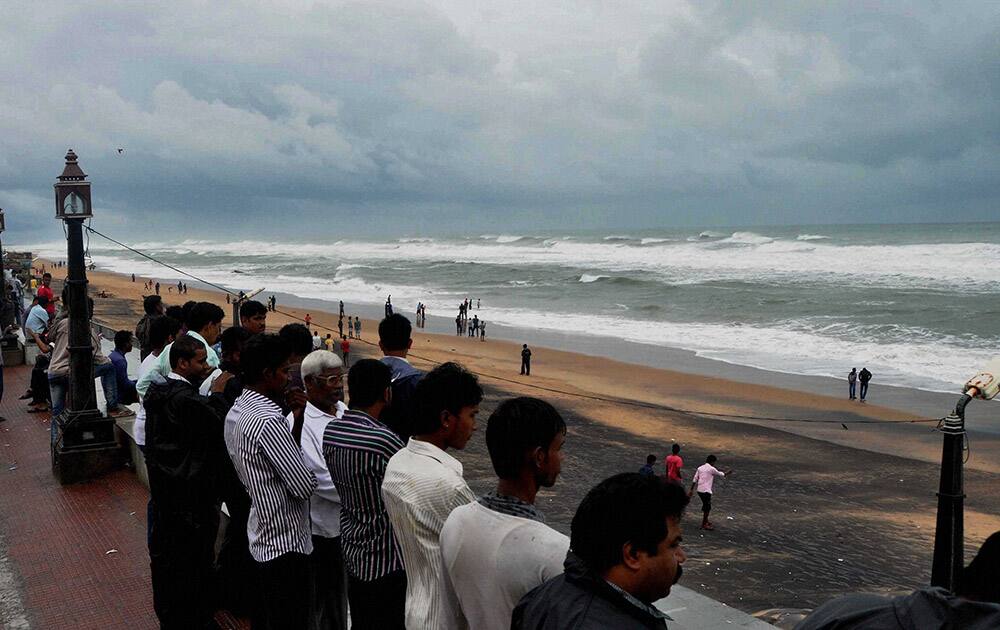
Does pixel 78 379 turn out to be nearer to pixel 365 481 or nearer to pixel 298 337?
pixel 298 337

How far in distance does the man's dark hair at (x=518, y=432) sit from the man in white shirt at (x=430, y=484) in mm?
389

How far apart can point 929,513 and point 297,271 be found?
69.4 metres

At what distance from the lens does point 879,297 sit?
4559 centimetres

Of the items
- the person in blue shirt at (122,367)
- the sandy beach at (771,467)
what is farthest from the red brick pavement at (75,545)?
the sandy beach at (771,467)

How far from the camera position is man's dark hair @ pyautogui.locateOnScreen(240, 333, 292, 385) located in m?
3.76

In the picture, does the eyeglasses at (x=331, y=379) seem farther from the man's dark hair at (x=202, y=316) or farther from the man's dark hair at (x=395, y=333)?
the man's dark hair at (x=202, y=316)

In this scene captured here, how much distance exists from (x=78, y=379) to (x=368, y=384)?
541cm

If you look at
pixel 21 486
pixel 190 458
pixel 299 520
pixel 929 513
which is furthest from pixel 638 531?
pixel 929 513

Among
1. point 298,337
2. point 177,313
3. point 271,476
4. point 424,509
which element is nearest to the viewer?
point 424,509

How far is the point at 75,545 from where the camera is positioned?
6.07 metres

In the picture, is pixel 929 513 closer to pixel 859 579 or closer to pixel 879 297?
pixel 859 579

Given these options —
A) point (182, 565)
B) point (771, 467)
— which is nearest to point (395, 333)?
point (182, 565)

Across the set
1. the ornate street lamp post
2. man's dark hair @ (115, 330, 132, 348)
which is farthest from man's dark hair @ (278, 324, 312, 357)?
man's dark hair @ (115, 330, 132, 348)

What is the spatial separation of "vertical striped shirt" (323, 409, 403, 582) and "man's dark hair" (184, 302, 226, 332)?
111 inches
